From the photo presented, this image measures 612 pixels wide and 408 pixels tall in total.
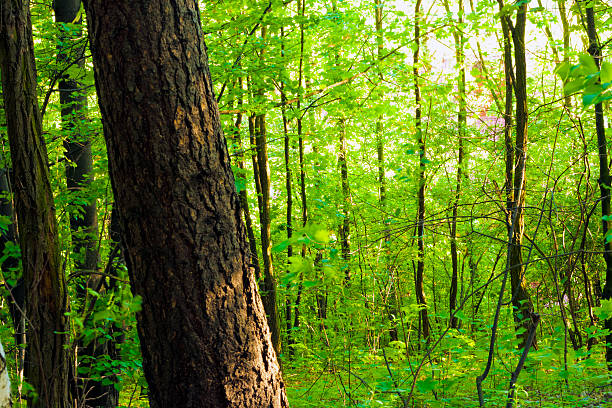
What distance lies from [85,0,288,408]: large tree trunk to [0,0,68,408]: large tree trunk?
1.90 m

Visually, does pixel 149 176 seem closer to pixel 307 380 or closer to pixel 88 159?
pixel 88 159

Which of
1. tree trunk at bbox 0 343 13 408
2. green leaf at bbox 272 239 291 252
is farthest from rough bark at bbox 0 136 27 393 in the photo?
green leaf at bbox 272 239 291 252

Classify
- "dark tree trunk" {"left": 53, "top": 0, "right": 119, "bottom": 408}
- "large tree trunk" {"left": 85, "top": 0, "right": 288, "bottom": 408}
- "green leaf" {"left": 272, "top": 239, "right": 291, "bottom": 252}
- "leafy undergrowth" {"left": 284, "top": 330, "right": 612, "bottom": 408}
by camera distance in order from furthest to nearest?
1. "dark tree trunk" {"left": 53, "top": 0, "right": 119, "bottom": 408}
2. "leafy undergrowth" {"left": 284, "top": 330, "right": 612, "bottom": 408}
3. "green leaf" {"left": 272, "top": 239, "right": 291, "bottom": 252}
4. "large tree trunk" {"left": 85, "top": 0, "right": 288, "bottom": 408}

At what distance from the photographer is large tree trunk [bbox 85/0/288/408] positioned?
53.2 inches

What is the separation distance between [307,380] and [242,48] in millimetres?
5793

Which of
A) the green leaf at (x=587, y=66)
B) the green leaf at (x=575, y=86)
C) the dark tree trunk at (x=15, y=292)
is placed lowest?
the dark tree trunk at (x=15, y=292)

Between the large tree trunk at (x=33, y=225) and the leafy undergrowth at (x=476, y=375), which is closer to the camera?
the large tree trunk at (x=33, y=225)

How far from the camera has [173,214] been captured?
1.36 m

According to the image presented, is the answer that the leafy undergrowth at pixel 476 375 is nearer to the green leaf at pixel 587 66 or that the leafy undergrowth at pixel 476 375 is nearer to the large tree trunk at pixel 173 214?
the large tree trunk at pixel 173 214

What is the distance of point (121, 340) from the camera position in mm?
4730

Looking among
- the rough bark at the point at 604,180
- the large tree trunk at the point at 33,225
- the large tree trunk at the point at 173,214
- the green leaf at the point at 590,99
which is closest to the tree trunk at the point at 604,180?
the rough bark at the point at 604,180

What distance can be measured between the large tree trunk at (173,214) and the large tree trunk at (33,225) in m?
1.90

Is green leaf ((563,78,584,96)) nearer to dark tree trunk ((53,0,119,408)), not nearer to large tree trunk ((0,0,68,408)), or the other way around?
large tree trunk ((0,0,68,408))

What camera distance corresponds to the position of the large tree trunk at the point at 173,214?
53.2 inches
